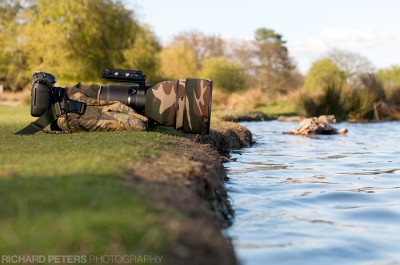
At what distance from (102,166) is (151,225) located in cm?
186

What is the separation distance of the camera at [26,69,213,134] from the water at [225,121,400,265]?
1091mm

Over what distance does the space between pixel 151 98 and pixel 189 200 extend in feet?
16.1

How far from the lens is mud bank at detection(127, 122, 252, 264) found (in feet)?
11.6

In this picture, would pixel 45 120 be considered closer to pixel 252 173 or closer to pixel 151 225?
pixel 252 173

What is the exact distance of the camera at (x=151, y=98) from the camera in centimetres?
884

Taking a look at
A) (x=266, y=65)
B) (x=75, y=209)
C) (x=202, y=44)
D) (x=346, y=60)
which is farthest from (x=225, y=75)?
(x=75, y=209)

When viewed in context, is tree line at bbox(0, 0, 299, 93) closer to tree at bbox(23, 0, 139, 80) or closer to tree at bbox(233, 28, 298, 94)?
tree at bbox(23, 0, 139, 80)

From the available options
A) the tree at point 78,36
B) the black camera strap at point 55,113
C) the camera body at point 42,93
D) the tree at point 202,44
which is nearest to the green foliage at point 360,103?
the tree at point 78,36

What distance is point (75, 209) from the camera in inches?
152

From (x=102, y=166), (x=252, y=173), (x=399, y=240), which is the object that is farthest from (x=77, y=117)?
(x=399, y=240)

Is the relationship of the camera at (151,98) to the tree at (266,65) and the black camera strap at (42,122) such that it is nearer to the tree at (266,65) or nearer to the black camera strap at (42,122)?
the black camera strap at (42,122)

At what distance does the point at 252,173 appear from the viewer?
9.50 metres

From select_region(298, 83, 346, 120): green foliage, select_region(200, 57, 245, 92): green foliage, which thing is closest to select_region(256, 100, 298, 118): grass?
select_region(298, 83, 346, 120): green foliage

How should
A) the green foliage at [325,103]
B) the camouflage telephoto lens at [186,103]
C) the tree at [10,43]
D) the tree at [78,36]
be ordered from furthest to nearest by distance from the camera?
the tree at [10,43] → the tree at [78,36] → the green foliage at [325,103] → the camouflage telephoto lens at [186,103]
